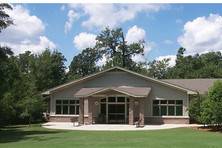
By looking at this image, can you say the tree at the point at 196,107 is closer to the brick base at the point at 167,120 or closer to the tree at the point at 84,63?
the brick base at the point at 167,120

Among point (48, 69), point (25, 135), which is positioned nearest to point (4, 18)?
point (25, 135)

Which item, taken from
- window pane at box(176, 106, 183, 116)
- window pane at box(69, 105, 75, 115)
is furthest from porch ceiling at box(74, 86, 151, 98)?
window pane at box(176, 106, 183, 116)

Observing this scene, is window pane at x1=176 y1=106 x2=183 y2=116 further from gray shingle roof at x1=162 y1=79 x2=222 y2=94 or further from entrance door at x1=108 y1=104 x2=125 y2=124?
entrance door at x1=108 y1=104 x2=125 y2=124

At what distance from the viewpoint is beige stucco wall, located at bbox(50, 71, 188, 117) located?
4638 cm

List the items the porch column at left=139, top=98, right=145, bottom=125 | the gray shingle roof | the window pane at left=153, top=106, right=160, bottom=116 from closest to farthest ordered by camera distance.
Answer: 1. the porch column at left=139, top=98, right=145, bottom=125
2. the window pane at left=153, top=106, right=160, bottom=116
3. the gray shingle roof

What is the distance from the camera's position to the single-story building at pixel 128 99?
45531 millimetres

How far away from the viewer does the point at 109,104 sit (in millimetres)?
47188

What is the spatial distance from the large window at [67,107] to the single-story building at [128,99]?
0.20m

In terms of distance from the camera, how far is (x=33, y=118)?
50.8m

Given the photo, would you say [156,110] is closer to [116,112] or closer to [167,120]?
[167,120]

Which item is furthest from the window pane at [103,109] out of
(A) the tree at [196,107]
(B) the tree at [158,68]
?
(B) the tree at [158,68]

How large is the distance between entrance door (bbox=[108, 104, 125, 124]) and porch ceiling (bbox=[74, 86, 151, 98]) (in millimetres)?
1783

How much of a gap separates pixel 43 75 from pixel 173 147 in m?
48.5

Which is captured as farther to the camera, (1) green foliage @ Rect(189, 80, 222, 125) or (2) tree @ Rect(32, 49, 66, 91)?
(2) tree @ Rect(32, 49, 66, 91)
